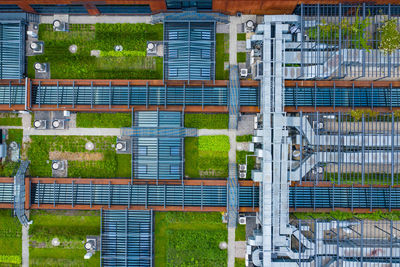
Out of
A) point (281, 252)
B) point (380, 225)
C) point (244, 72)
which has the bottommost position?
point (281, 252)

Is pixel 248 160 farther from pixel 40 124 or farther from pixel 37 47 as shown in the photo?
pixel 37 47

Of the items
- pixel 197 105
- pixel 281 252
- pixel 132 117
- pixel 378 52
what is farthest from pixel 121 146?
pixel 378 52

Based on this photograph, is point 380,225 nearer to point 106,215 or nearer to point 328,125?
point 328,125

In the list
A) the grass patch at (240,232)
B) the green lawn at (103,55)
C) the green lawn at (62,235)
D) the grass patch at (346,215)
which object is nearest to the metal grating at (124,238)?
the green lawn at (62,235)

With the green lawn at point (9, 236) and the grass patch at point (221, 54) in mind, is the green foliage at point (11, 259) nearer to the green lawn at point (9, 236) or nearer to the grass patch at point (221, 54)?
the green lawn at point (9, 236)

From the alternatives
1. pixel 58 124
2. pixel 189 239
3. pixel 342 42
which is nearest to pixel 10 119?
pixel 58 124

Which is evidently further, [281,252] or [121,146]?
[121,146]
